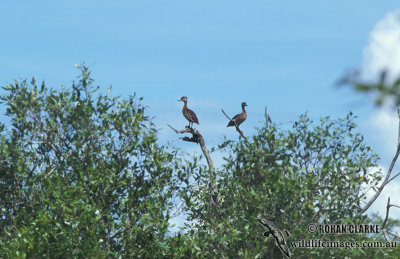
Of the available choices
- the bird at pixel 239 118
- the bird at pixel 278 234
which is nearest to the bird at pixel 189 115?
the bird at pixel 239 118

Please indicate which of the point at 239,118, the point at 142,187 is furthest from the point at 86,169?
the point at 239,118

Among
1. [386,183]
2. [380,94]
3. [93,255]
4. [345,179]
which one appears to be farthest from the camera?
[386,183]

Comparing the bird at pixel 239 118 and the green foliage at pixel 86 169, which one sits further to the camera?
the bird at pixel 239 118

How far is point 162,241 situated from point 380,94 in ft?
42.1

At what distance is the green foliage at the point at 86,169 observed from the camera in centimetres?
1611

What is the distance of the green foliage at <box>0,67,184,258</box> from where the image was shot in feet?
52.9

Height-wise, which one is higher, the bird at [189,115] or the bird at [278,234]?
the bird at [189,115]

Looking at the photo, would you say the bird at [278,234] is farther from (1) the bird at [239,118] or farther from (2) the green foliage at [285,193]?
(1) the bird at [239,118]

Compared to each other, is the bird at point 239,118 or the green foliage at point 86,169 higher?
the bird at point 239,118

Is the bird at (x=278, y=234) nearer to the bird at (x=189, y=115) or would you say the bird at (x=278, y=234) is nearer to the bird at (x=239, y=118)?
the bird at (x=239, y=118)

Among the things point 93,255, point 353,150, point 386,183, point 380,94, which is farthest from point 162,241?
point 380,94

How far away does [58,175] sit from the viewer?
1650cm

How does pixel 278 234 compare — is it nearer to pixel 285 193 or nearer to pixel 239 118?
pixel 285 193

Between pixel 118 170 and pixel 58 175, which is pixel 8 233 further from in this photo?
pixel 118 170
